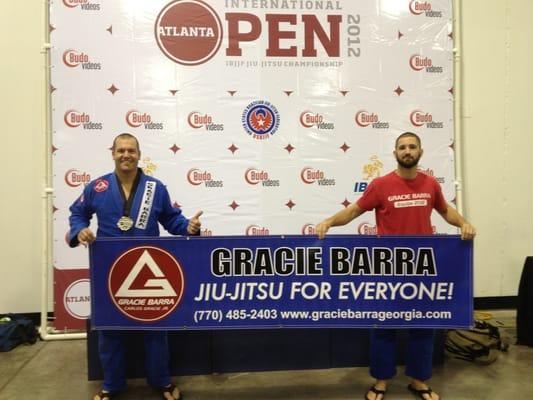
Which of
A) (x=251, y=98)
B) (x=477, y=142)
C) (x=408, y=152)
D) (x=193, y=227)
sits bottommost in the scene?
Answer: (x=193, y=227)

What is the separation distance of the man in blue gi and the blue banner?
171 millimetres

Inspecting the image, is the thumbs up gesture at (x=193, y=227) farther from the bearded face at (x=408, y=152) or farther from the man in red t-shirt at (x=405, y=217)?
the bearded face at (x=408, y=152)

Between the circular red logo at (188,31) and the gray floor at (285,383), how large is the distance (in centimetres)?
266

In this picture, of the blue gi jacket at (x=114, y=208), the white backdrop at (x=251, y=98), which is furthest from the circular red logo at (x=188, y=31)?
the blue gi jacket at (x=114, y=208)

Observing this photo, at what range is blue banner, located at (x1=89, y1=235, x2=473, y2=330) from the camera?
246cm

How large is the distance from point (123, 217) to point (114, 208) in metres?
0.08

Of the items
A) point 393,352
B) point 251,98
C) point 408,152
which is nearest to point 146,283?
point 393,352

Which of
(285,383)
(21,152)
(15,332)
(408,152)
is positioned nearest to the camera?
(408,152)

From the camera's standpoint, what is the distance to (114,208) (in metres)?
2.48

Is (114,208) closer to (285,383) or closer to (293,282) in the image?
(293,282)

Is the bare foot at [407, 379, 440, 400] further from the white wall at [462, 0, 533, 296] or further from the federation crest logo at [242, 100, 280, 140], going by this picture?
the federation crest logo at [242, 100, 280, 140]

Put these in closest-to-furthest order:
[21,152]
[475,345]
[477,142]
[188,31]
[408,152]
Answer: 1. [408,152]
2. [475,345]
3. [188,31]
4. [21,152]
5. [477,142]

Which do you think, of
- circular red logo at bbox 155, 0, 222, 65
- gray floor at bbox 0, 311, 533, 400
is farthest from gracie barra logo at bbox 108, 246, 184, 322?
circular red logo at bbox 155, 0, 222, 65

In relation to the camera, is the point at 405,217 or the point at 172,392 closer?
the point at 405,217
